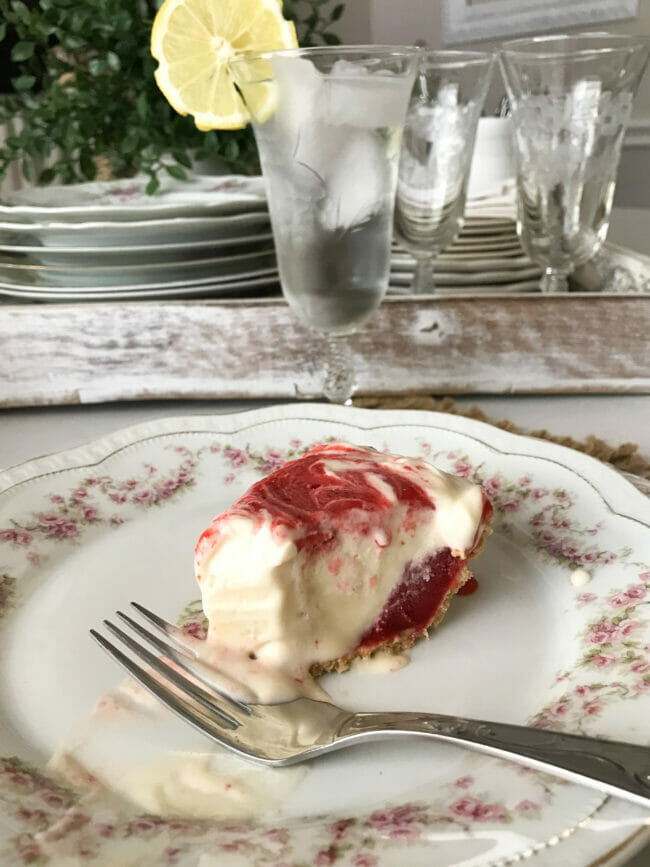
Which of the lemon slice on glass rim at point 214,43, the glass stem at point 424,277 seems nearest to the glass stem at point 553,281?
the glass stem at point 424,277

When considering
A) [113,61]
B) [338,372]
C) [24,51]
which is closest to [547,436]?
[338,372]

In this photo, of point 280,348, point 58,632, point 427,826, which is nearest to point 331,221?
point 280,348

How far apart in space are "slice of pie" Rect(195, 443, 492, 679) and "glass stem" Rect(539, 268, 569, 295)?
1.41ft

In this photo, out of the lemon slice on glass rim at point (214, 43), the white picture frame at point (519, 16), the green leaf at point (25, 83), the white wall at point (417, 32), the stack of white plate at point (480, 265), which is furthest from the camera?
the white wall at point (417, 32)

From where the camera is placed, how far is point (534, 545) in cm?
58

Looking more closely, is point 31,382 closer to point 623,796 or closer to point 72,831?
point 72,831

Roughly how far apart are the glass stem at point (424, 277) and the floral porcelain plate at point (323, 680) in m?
0.26

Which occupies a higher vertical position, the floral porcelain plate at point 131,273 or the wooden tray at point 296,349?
the floral porcelain plate at point 131,273

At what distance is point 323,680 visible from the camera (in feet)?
1.59

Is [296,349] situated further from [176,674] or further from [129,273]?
[176,674]

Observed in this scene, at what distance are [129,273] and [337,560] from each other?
0.52 metres

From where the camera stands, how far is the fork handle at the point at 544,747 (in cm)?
32

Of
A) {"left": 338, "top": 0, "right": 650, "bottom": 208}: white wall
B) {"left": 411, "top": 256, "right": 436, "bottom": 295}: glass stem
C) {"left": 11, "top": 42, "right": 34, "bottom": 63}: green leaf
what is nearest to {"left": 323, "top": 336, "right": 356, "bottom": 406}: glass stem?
{"left": 411, "top": 256, "right": 436, "bottom": 295}: glass stem

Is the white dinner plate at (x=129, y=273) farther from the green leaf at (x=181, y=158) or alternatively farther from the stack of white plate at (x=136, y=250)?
the green leaf at (x=181, y=158)
